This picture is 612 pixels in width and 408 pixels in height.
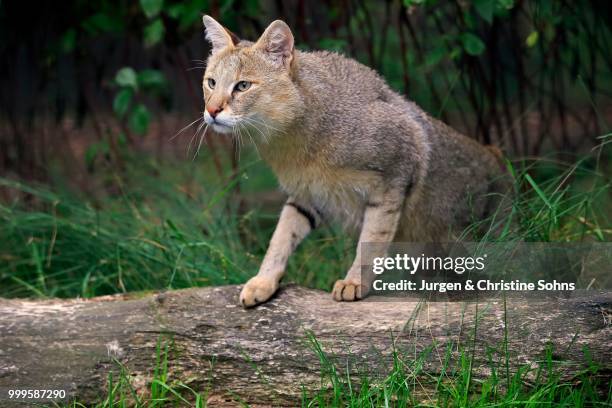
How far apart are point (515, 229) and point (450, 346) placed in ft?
2.83

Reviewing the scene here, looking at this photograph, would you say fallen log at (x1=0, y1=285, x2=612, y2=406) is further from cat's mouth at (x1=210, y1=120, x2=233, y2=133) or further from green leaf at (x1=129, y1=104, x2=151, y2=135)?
green leaf at (x1=129, y1=104, x2=151, y2=135)

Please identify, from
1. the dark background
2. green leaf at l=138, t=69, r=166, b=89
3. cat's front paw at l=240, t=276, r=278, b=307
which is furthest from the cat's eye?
green leaf at l=138, t=69, r=166, b=89

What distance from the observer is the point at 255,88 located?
3.57 m

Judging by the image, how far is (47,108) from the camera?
20.9 feet

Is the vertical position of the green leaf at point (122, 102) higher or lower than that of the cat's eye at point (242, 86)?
higher

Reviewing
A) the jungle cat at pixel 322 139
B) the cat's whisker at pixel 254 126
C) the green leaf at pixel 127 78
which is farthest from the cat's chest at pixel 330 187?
the green leaf at pixel 127 78

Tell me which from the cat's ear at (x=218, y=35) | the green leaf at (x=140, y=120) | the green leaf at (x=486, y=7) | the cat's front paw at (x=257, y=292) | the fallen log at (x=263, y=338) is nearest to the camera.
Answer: the fallen log at (x=263, y=338)

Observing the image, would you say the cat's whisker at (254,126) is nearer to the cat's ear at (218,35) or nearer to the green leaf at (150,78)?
the cat's ear at (218,35)

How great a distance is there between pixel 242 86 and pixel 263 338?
1025 mm

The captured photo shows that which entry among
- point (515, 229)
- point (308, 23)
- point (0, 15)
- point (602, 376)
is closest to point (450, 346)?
point (602, 376)

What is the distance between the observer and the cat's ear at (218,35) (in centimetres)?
377

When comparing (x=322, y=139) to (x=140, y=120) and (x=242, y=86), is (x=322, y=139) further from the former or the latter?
(x=140, y=120)

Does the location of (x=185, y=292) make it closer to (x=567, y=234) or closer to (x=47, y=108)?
(x=567, y=234)

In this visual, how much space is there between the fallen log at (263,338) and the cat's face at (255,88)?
28.3 inches
